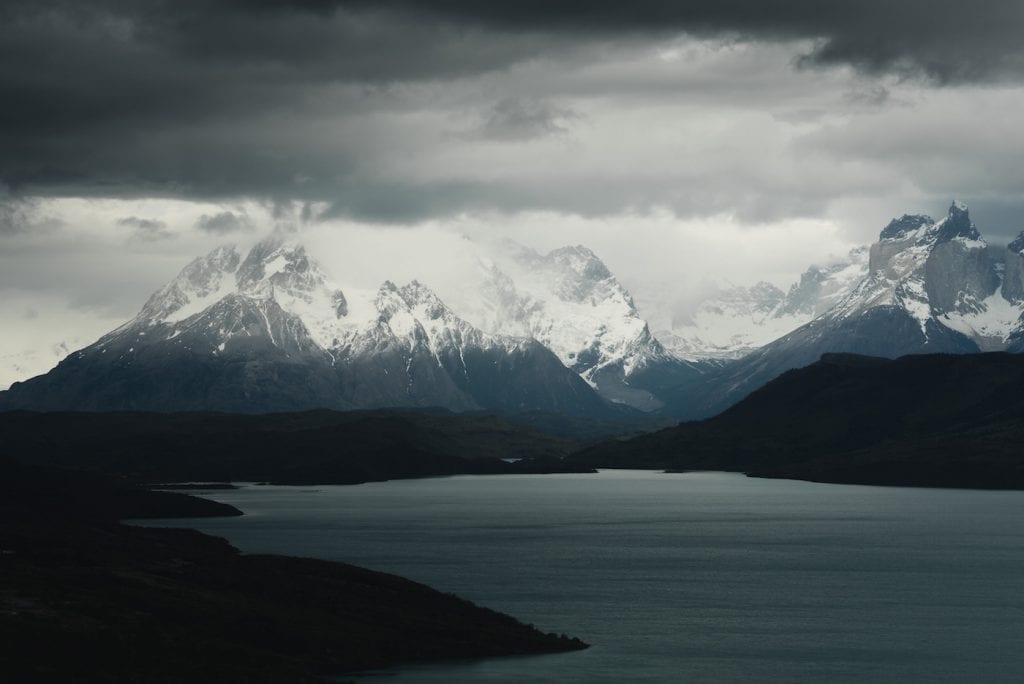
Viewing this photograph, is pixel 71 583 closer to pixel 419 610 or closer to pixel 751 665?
pixel 419 610

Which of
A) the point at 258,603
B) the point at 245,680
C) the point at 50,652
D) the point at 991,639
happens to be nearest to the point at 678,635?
the point at 991,639

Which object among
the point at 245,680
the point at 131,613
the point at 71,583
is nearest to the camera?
the point at 245,680

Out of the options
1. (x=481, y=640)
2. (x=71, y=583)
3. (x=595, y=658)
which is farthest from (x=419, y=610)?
(x=71, y=583)

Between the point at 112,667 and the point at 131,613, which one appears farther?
the point at 131,613

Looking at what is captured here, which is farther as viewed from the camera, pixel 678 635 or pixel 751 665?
pixel 678 635

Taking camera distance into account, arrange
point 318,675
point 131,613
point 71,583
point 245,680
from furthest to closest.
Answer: point 71,583
point 131,613
point 318,675
point 245,680

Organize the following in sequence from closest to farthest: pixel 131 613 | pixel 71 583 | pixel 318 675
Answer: pixel 318 675
pixel 131 613
pixel 71 583

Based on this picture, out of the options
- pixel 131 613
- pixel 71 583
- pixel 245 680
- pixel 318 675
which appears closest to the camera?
pixel 245 680

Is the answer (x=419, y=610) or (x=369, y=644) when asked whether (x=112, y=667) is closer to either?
(x=369, y=644)
